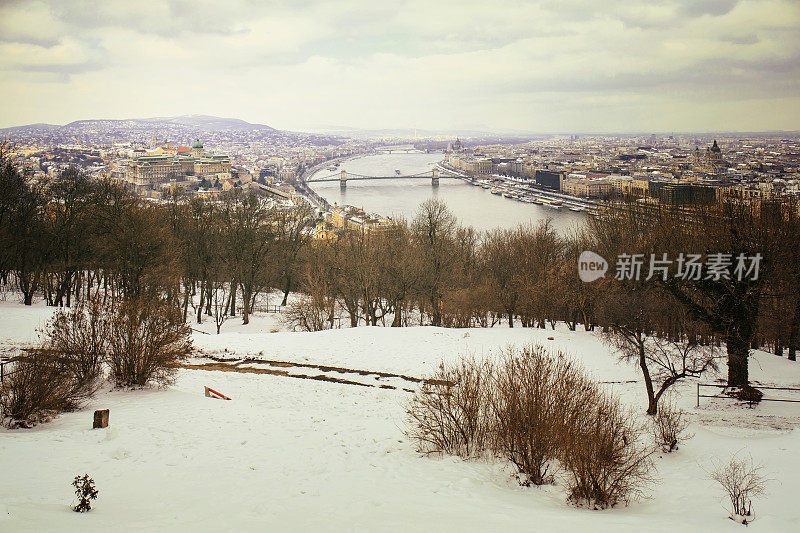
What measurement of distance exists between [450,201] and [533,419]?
261ft

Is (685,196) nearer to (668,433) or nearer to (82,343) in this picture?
(668,433)

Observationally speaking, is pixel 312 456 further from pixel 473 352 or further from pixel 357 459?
pixel 473 352

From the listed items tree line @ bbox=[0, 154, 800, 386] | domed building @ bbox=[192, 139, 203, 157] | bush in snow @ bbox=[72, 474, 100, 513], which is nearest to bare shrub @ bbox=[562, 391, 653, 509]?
bush in snow @ bbox=[72, 474, 100, 513]

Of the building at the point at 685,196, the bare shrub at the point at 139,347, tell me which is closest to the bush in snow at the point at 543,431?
the bare shrub at the point at 139,347

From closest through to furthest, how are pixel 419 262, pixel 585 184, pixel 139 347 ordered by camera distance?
pixel 139 347 < pixel 419 262 < pixel 585 184

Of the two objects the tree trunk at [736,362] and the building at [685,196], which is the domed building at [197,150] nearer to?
the building at [685,196]

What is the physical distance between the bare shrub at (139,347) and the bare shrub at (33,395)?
178 cm

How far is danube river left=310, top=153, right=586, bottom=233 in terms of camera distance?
62.8m

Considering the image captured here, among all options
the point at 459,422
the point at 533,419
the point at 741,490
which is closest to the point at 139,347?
the point at 459,422

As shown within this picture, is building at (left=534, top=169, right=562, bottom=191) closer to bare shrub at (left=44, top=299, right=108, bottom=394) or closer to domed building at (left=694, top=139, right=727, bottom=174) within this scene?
domed building at (left=694, top=139, right=727, bottom=174)

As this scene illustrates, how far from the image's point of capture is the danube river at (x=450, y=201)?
62781mm

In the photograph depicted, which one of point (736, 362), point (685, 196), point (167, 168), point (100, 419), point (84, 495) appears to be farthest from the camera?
point (167, 168)

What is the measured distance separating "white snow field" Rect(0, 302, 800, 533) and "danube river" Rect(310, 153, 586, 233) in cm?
3572

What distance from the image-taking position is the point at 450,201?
8600cm
